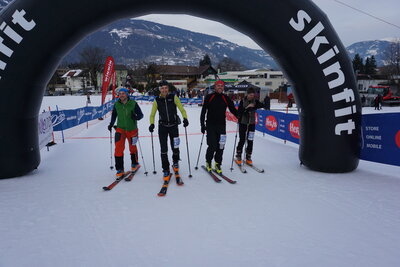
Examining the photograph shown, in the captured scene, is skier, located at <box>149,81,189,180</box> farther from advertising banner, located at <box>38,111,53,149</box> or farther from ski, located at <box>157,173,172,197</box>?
advertising banner, located at <box>38,111,53,149</box>

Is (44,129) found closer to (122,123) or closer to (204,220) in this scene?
(122,123)

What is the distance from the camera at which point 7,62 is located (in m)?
4.35

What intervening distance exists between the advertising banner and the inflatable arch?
5.76ft

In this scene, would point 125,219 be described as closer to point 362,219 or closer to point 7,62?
point 362,219

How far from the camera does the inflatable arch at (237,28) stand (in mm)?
4277

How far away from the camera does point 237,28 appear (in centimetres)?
504

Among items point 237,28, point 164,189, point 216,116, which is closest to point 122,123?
point 164,189

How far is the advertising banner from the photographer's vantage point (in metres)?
6.65

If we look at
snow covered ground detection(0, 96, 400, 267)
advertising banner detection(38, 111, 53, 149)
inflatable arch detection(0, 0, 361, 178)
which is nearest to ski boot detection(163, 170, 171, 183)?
snow covered ground detection(0, 96, 400, 267)

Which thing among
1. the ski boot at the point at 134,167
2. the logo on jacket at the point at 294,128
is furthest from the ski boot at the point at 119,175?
the logo on jacket at the point at 294,128

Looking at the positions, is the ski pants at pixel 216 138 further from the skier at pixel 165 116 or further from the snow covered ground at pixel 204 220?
the skier at pixel 165 116

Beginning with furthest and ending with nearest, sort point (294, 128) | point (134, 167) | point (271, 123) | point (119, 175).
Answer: point (271, 123) → point (294, 128) → point (134, 167) → point (119, 175)

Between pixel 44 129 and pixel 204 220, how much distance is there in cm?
591

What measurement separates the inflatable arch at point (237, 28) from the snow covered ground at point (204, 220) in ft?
2.05
